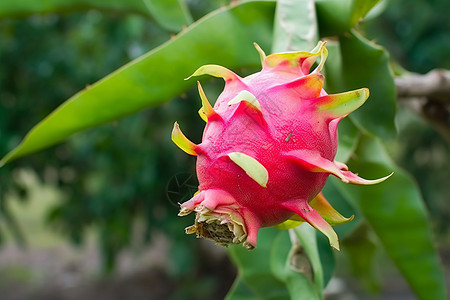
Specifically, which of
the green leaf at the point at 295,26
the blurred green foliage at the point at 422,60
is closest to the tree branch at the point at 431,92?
the green leaf at the point at 295,26

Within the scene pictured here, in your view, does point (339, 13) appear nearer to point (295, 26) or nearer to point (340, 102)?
Result: point (295, 26)

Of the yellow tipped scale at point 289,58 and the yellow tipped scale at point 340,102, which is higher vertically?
the yellow tipped scale at point 289,58

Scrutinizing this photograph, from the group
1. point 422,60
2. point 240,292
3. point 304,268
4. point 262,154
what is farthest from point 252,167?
point 422,60

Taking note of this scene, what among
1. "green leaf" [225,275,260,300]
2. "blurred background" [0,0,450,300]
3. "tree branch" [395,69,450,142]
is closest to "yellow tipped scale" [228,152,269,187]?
"green leaf" [225,275,260,300]

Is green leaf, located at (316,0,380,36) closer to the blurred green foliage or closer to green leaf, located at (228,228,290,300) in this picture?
green leaf, located at (228,228,290,300)

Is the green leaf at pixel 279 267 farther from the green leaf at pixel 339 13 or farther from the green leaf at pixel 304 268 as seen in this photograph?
the green leaf at pixel 339 13

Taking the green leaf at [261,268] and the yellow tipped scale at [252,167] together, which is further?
the green leaf at [261,268]

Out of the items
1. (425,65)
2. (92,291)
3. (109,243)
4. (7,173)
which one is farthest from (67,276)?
(425,65)
